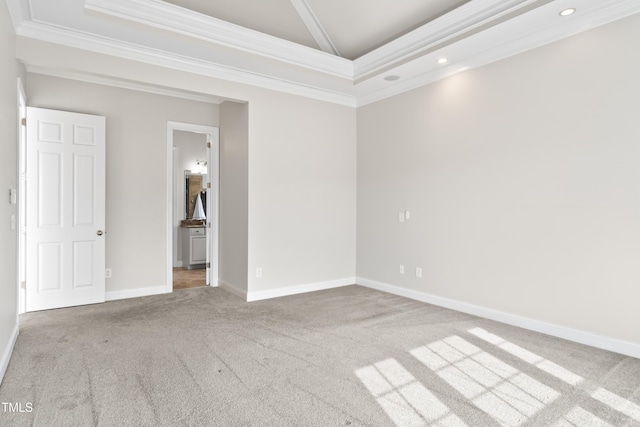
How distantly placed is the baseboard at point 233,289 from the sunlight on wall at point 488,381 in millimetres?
2485

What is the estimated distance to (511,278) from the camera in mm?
3762

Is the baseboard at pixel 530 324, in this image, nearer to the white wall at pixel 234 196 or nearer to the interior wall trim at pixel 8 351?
the white wall at pixel 234 196

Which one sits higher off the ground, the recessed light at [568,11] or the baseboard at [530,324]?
the recessed light at [568,11]

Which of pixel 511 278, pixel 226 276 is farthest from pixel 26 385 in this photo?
pixel 511 278

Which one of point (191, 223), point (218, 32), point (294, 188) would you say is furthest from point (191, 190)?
point (218, 32)

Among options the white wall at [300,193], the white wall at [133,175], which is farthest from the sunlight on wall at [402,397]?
the white wall at [133,175]

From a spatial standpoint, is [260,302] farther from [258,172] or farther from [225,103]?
[225,103]

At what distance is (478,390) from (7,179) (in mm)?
3737

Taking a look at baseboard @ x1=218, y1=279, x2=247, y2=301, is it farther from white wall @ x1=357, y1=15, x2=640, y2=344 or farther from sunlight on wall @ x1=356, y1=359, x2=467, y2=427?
sunlight on wall @ x1=356, y1=359, x2=467, y2=427

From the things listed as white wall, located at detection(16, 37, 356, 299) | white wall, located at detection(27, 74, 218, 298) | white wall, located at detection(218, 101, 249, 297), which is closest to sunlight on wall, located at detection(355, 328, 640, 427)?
white wall, located at detection(16, 37, 356, 299)

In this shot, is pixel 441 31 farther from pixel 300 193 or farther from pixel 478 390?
pixel 478 390

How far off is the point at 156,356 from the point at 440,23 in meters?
4.02

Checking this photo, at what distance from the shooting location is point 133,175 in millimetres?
4863

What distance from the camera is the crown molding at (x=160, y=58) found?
343cm
